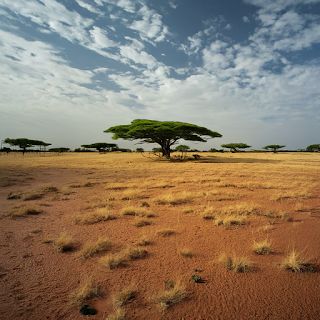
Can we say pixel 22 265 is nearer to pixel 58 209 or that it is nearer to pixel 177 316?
pixel 177 316

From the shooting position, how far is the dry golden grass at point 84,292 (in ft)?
8.76

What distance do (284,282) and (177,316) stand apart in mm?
1971

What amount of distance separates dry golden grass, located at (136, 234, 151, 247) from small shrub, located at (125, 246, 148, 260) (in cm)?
34

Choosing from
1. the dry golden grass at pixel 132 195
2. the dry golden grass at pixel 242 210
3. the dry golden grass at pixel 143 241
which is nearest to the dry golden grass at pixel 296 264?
the dry golden grass at pixel 242 210

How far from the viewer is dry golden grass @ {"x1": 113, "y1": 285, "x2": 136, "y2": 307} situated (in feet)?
8.57

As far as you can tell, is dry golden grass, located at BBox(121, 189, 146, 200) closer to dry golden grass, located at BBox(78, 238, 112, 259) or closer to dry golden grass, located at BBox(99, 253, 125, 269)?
dry golden grass, located at BBox(78, 238, 112, 259)

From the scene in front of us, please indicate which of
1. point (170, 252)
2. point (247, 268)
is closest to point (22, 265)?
point (170, 252)

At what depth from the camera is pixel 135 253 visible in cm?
383

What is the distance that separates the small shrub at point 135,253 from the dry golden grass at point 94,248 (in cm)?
58

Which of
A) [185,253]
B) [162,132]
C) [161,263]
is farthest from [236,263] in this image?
[162,132]

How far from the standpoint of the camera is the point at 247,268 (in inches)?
132

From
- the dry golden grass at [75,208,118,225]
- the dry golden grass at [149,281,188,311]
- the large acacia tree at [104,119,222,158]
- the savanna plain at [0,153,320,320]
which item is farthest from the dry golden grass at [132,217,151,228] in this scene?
the large acacia tree at [104,119,222,158]

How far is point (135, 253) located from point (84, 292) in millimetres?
1261

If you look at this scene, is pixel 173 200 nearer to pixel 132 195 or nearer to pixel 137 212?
pixel 137 212
